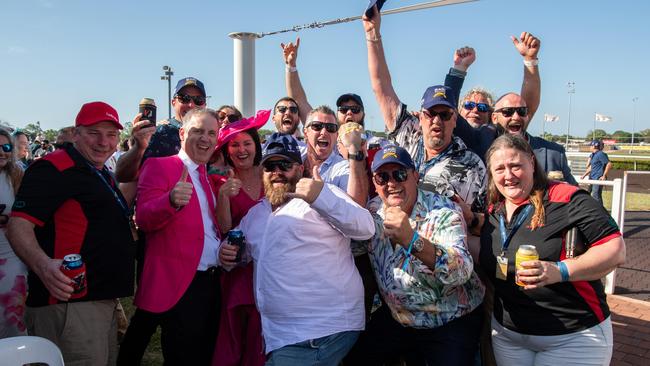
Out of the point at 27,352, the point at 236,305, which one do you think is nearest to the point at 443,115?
the point at 236,305

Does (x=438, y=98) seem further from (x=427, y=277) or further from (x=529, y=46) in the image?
(x=427, y=277)

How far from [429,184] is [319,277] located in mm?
1072

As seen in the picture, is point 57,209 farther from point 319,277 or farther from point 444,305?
point 444,305

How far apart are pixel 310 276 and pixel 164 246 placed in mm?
1079

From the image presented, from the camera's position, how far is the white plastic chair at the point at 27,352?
2152 millimetres

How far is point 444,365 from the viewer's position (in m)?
2.83

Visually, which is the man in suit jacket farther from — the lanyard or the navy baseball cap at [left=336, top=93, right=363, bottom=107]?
the lanyard

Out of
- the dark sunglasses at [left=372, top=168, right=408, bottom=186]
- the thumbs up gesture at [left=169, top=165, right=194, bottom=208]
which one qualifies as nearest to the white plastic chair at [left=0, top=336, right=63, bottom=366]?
the thumbs up gesture at [left=169, top=165, right=194, bottom=208]

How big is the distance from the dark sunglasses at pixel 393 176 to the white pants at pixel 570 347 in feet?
3.72

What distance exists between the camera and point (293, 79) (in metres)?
5.23

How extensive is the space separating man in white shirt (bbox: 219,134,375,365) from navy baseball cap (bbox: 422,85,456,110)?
100cm

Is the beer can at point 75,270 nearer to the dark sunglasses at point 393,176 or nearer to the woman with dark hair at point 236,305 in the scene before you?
the woman with dark hair at point 236,305

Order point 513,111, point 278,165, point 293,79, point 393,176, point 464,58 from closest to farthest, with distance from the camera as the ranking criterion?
point 393,176, point 278,165, point 513,111, point 464,58, point 293,79

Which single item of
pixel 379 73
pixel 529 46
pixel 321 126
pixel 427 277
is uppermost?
pixel 529 46
